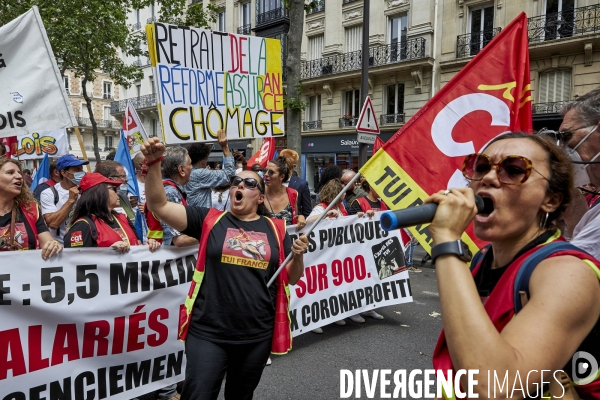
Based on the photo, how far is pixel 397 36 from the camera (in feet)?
70.5

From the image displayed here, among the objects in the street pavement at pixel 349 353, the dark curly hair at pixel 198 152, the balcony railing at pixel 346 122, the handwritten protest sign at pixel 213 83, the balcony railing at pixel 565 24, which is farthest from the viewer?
the balcony railing at pixel 346 122

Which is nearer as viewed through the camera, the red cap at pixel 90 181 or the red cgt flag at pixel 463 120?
the red cgt flag at pixel 463 120

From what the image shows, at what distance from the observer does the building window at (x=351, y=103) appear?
919 inches

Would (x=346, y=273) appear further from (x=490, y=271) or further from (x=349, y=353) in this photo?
(x=490, y=271)

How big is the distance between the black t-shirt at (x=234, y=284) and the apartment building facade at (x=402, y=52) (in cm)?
1694

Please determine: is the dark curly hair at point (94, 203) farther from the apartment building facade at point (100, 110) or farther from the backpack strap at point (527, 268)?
the apartment building facade at point (100, 110)

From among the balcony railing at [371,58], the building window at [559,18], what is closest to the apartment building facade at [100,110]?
the balcony railing at [371,58]

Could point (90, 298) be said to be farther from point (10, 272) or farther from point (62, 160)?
point (62, 160)

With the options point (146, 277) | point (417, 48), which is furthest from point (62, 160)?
point (417, 48)

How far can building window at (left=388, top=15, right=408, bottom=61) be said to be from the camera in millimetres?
21125

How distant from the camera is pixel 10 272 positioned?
267 cm

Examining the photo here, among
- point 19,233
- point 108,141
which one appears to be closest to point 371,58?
point 19,233

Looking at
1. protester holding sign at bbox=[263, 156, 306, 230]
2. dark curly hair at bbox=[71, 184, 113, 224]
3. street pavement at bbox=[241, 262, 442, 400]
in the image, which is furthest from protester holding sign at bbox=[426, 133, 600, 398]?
protester holding sign at bbox=[263, 156, 306, 230]

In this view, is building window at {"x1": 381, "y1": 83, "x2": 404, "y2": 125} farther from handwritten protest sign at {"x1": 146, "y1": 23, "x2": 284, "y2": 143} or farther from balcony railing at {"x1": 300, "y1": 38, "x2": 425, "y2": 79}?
handwritten protest sign at {"x1": 146, "y1": 23, "x2": 284, "y2": 143}
